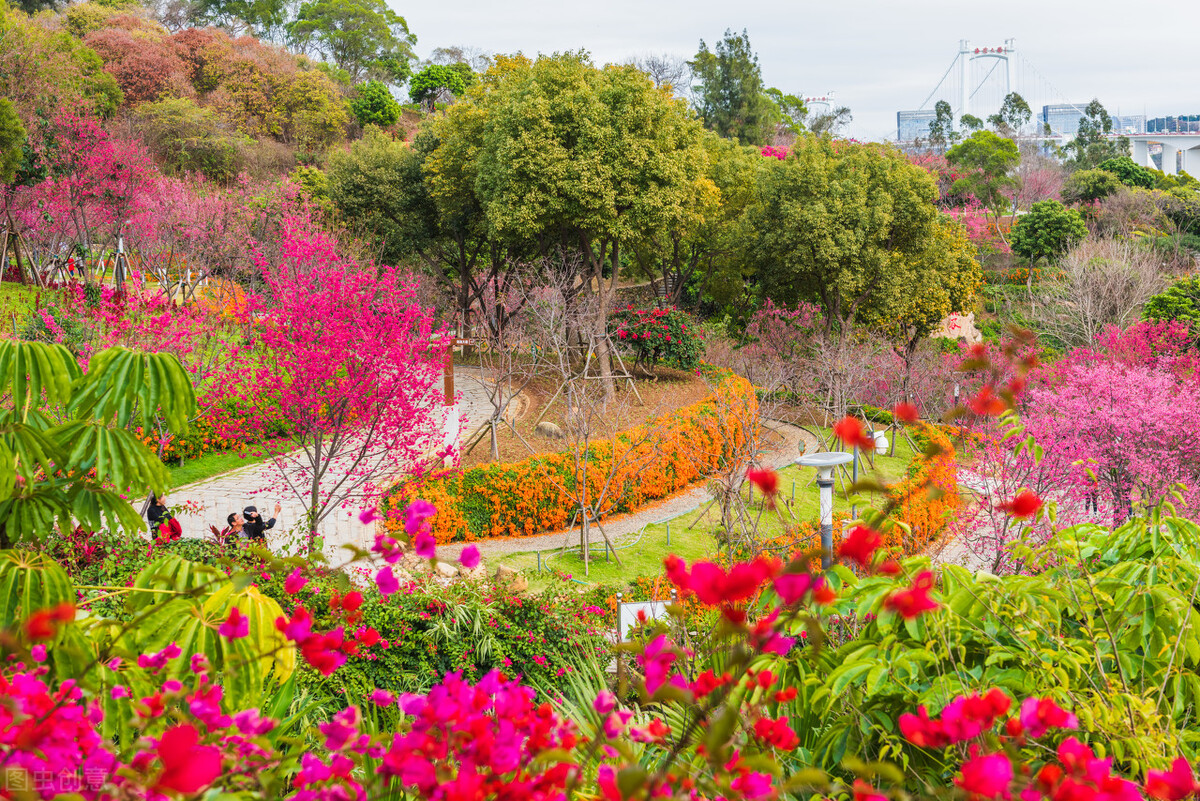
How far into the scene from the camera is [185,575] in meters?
2.41

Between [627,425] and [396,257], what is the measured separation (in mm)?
9571

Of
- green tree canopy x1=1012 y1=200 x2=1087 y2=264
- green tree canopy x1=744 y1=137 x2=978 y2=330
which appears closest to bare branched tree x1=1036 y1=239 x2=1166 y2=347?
green tree canopy x1=744 y1=137 x2=978 y2=330

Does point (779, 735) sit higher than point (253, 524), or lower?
higher

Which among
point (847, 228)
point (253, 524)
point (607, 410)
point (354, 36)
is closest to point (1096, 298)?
point (847, 228)

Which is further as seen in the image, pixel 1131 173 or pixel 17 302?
pixel 1131 173

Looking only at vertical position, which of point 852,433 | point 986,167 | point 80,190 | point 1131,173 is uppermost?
point 986,167

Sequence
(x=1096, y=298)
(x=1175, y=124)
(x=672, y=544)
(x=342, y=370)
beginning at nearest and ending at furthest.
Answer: (x=342, y=370) → (x=672, y=544) → (x=1096, y=298) → (x=1175, y=124)

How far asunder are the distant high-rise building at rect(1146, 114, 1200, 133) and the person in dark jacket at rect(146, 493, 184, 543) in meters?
141

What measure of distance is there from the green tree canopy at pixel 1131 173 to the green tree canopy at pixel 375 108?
105ft

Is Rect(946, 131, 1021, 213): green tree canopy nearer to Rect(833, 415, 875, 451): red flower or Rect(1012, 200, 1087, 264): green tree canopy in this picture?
Rect(1012, 200, 1087, 264): green tree canopy

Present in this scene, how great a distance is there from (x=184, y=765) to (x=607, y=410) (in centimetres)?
1413

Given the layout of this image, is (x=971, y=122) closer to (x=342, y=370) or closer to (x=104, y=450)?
(x=342, y=370)

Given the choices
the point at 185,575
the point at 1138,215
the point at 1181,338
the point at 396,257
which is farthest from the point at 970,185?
the point at 185,575

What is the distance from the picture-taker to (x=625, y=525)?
11.7 meters
